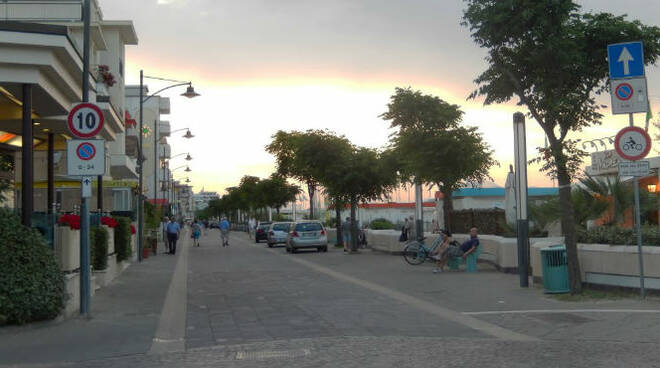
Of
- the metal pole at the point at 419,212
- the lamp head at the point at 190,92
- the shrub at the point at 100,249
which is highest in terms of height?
the lamp head at the point at 190,92

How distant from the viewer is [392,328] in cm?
1043

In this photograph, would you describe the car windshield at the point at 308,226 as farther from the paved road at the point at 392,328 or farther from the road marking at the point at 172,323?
the paved road at the point at 392,328

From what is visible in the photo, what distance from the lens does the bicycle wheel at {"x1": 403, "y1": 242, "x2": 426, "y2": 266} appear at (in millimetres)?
23109

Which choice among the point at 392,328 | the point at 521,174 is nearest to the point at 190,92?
the point at 521,174

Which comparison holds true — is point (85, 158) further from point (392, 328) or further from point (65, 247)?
point (392, 328)

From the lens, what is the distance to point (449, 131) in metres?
Result: 27.7

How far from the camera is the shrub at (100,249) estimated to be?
17.0 m

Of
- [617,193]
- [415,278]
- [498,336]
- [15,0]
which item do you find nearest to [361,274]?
[415,278]

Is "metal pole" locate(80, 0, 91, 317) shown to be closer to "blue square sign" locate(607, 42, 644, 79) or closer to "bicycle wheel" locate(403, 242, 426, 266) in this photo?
"blue square sign" locate(607, 42, 644, 79)

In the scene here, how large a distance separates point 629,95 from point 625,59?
645 mm

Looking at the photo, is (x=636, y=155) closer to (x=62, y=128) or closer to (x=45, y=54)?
(x=45, y=54)

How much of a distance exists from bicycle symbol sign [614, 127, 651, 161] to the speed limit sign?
886 centimetres

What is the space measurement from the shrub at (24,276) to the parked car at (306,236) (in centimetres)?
2439

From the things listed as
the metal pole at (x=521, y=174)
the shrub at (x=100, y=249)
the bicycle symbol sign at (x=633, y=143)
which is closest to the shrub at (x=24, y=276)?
Answer: the shrub at (x=100, y=249)
